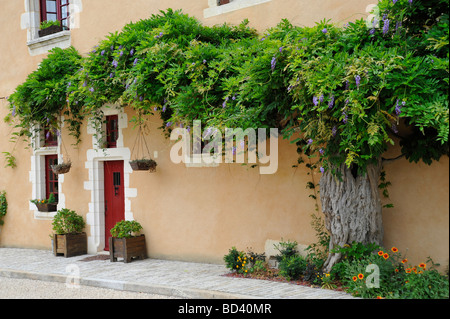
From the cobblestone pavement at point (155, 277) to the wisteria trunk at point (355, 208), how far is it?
783mm

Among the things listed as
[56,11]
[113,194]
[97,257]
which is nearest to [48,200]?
[113,194]

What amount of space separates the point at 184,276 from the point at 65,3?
684cm

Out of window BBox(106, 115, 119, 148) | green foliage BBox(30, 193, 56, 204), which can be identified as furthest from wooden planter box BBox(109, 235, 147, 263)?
green foliage BBox(30, 193, 56, 204)

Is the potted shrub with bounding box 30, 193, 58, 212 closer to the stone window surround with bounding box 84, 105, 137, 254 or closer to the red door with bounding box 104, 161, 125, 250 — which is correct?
the stone window surround with bounding box 84, 105, 137, 254

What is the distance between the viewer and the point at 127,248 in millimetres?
9023

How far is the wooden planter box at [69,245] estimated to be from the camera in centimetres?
1002

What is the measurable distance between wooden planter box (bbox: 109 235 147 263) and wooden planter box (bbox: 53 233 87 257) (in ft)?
4.24

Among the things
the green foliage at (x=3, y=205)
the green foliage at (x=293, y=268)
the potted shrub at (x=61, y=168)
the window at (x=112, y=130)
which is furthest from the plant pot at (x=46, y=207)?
the green foliage at (x=293, y=268)

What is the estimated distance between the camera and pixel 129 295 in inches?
269

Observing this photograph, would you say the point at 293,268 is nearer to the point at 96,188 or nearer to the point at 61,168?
the point at 96,188

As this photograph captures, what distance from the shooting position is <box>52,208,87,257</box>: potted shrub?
396 inches

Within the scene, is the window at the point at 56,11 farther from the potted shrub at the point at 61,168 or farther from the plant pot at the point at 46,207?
the plant pot at the point at 46,207
